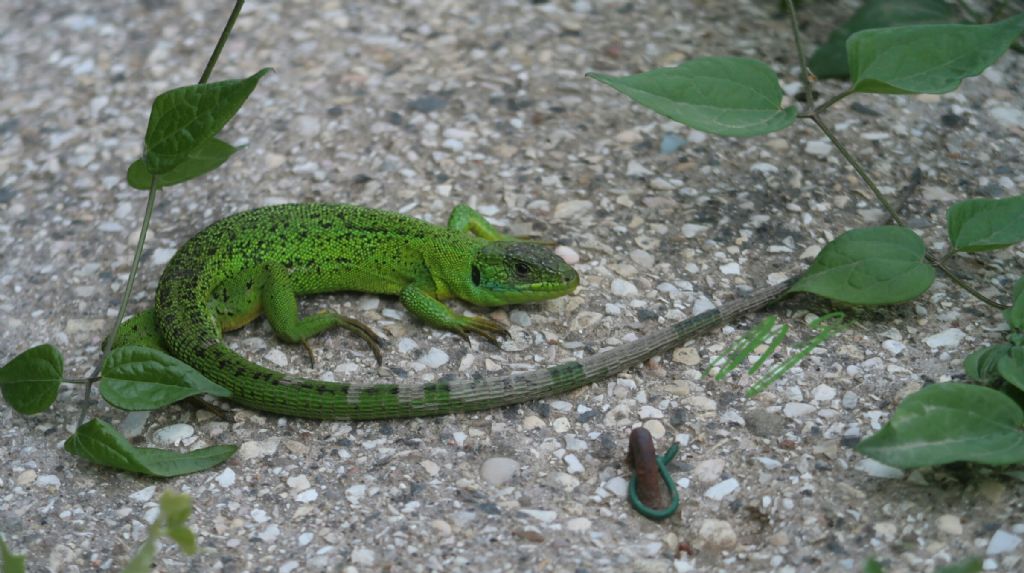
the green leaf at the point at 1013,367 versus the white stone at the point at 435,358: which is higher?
the green leaf at the point at 1013,367

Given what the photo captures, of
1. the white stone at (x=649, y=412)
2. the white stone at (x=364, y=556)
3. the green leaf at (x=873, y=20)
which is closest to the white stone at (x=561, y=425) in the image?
the white stone at (x=649, y=412)

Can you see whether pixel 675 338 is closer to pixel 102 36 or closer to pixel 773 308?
pixel 773 308

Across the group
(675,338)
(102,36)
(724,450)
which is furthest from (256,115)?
(724,450)

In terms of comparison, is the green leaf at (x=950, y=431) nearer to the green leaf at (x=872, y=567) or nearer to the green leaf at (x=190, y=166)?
the green leaf at (x=872, y=567)

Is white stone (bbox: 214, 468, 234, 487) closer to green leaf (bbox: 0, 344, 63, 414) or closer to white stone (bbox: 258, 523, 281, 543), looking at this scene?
white stone (bbox: 258, 523, 281, 543)

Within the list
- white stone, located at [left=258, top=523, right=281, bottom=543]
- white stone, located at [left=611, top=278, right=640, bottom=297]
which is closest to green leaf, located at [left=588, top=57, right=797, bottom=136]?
white stone, located at [left=611, top=278, right=640, bottom=297]
